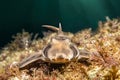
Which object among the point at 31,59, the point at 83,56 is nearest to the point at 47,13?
the point at 31,59

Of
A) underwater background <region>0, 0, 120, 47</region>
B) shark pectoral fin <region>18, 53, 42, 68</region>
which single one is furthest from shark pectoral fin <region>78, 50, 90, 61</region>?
underwater background <region>0, 0, 120, 47</region>

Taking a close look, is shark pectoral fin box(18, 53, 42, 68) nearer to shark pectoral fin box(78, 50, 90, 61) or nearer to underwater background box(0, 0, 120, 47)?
shark pectoral fin box(78, 50, 90, 61)

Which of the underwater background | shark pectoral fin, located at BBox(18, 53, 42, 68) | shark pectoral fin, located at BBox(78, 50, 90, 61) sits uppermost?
the underwater background

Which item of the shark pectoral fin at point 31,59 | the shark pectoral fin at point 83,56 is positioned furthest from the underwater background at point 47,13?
the shark pectoral fin at point 83,56

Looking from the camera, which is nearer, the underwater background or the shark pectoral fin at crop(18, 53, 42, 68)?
the shark pectoral fin at crop(18, 53, 42, 68)

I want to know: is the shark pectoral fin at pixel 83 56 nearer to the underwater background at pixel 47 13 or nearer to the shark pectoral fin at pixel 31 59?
the shark pectoral fin at pixel 31 59

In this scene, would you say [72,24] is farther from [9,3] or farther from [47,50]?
[47,50]

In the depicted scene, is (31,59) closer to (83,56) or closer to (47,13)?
(83,56)

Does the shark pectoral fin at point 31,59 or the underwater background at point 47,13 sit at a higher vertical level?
the underwater background at point 47,13
